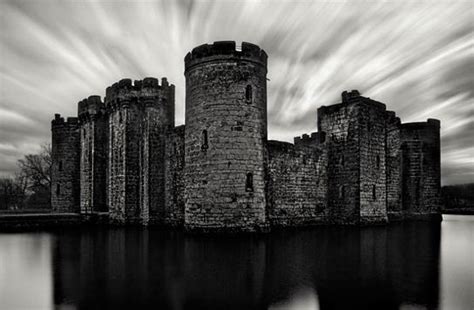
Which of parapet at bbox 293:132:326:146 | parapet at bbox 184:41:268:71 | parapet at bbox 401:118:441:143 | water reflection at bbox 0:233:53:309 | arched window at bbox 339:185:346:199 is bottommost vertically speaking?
water reflection at bbox 0:233:53:309

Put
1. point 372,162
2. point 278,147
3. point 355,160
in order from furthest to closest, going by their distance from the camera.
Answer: point 372,162 < point 355,160 < point 278,147

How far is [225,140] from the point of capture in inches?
593

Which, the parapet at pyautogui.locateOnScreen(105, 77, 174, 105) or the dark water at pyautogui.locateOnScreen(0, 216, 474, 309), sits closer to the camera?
the dark water at pyautogui.locateOnScreen(0, 216, 474, 309)

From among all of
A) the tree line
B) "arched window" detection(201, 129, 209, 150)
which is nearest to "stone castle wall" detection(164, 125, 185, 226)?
"arched window" detection(201, 129, 209, 150)

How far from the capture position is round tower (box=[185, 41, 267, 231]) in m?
14.9

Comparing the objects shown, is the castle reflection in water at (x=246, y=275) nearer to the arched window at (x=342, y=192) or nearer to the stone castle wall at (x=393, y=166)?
the arched window at (x=342, y=192)

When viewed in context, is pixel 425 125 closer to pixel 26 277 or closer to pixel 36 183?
pixel 26 277

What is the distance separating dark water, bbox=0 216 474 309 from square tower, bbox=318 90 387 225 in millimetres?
7711

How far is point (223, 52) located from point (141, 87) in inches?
290

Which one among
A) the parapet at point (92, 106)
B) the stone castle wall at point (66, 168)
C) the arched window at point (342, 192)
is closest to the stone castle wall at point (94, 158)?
the parapet at point (92, 106)

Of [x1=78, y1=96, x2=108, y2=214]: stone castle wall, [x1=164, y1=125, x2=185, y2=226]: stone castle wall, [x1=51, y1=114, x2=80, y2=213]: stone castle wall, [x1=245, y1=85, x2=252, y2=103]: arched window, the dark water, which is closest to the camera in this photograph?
the dark water

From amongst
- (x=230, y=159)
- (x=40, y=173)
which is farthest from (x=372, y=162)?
(x=40, y=173)

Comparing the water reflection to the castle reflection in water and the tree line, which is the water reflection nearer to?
the castle reflection in water

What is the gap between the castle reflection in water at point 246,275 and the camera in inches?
224
